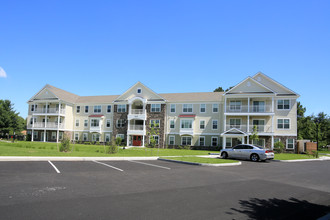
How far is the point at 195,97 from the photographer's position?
41.2 m

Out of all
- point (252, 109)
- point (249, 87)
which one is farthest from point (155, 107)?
point (252, 109)

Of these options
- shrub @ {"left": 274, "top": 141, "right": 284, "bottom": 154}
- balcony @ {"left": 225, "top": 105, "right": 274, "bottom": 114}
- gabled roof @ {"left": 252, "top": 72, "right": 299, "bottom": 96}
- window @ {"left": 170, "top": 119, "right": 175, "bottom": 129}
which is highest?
gabled roof @ {"left": 252, "top": 72, "right": 299, "bottom": 96}

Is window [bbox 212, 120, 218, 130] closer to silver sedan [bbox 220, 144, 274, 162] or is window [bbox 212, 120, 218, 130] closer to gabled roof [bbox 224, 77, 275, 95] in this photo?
gabled roof [bbox 224, 77, 275, 95]

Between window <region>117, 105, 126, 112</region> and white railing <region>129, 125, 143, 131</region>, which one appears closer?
white railing <region>129, 125, 143, 131</region>

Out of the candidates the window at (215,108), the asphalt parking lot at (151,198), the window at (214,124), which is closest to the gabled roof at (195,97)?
the window at (215,108)

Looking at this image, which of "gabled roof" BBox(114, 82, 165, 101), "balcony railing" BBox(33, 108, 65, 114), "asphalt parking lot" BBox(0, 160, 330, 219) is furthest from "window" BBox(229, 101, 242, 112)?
"balcony railing" BBox(33, 108, 65, 114)

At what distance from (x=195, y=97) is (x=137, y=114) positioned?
10.1 meters

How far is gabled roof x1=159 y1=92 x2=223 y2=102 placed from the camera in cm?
3962

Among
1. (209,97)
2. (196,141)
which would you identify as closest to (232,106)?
(209,97)

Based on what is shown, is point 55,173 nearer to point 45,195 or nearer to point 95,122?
point 45,195

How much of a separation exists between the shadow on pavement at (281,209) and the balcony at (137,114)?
111 feet

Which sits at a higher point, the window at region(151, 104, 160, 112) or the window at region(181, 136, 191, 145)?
the window at region(151, 104, 160, 112)

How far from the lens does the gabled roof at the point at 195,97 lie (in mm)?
39625

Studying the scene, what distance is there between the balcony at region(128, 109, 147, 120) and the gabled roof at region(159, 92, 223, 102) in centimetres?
480
